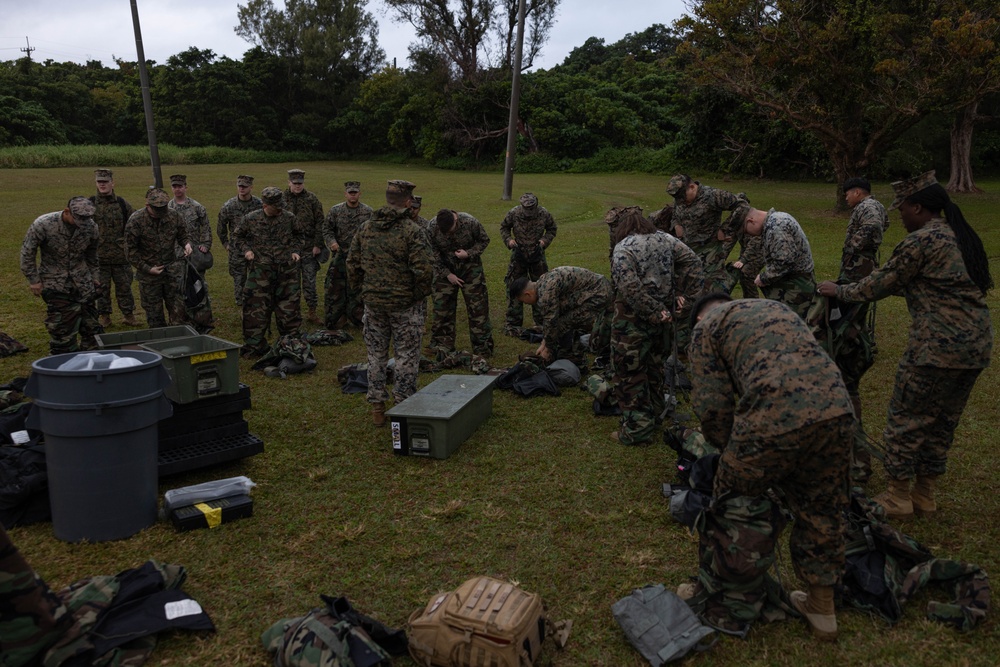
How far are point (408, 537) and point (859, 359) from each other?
3920mm

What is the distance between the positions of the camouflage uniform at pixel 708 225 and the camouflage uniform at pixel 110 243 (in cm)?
809

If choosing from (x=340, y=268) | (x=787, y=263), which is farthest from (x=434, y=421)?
(x=340, y=268)

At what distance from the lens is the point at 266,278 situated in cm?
914

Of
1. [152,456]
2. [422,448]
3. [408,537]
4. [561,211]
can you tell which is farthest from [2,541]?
[561,211]

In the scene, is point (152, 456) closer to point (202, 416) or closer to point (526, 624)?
point (202, 416)

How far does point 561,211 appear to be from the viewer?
2497 cm

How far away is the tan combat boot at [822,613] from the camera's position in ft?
12.4

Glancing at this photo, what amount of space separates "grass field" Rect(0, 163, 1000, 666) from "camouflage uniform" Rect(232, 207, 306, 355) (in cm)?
90

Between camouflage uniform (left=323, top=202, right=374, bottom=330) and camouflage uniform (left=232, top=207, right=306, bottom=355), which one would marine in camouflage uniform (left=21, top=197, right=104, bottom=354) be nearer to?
camouflage uniform (left=232, top=207, right=306, bottom=355)

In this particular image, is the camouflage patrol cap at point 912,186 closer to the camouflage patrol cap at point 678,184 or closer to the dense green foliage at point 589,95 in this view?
the camouflage patrol cap at point 678,184

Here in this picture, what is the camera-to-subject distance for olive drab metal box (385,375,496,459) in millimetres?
6082

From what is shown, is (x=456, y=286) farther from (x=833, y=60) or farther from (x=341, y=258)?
(x=833, y=60)

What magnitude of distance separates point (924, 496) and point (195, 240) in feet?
33.6

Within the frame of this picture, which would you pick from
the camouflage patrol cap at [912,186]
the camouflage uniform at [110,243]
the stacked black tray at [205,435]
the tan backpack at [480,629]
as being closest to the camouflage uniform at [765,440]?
the tan backpack at [480,629]
